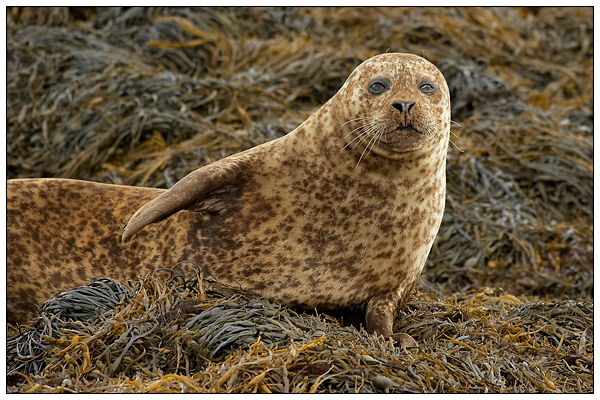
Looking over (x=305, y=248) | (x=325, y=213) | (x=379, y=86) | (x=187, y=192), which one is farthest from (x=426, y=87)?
(x=187, y=192)

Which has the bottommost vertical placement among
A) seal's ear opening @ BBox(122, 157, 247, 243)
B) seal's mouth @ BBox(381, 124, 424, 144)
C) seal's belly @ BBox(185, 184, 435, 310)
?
seal's belly @ BBox(185, 184, 435, 310)

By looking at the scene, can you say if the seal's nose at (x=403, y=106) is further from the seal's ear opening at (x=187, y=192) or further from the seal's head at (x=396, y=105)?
the seal's ear opening at (x=187, y=192)

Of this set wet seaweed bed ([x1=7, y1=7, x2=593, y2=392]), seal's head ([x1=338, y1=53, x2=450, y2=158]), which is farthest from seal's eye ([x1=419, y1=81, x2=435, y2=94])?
wet seaweed bed ([x1=7, y1=7, x2=593, y2=392])

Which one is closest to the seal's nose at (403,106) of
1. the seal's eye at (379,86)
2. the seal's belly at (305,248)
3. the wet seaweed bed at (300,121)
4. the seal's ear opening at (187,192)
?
the seal's eye at (379,86)

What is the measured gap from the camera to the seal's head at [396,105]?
3.76 meters

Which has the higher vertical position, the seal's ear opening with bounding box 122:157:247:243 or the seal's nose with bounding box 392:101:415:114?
the seal's nose with bounding box 392:101:415:114

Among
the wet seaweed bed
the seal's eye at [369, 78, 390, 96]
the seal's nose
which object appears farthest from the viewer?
the seal's eye at [369, 78, 390, 96]

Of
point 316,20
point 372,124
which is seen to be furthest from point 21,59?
point 372,124

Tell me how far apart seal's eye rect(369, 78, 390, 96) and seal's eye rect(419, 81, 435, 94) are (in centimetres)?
15

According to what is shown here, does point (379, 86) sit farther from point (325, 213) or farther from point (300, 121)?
point (300, 121)

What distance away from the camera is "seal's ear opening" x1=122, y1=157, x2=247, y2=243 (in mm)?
3758

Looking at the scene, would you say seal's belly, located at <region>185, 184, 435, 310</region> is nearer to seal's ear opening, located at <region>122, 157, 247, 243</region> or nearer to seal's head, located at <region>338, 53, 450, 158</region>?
seal's ear opening, located at <region>122, 157, 247, 243</region>

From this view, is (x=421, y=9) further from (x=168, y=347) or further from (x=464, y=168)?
(x=168, y=347)

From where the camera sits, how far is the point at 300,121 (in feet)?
22.3
